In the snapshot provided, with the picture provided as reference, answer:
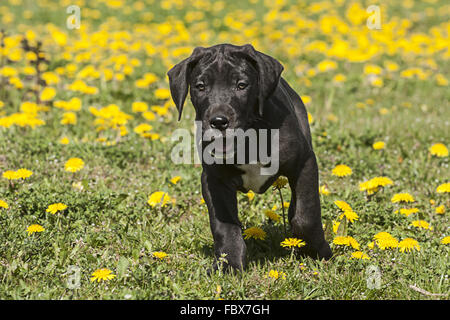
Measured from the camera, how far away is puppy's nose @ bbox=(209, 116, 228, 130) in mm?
3600

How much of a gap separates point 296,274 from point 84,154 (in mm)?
2805

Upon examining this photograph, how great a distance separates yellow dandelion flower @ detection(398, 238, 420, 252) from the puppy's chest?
1.01 metres

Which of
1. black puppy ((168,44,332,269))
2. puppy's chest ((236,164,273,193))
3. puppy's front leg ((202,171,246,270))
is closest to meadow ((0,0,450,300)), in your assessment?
puppy's front leg ((202,171,246,270))

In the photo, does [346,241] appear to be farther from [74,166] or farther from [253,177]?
[74,166]

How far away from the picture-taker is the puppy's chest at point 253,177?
3.96 metres

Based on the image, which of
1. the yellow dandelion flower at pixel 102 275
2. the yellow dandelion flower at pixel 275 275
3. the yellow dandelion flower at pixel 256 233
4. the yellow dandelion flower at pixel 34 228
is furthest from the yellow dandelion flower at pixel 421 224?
the yellow dandelion flower at pixel 34 228

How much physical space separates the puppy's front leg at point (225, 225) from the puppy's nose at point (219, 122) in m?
0.50

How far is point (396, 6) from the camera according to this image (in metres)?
13.3

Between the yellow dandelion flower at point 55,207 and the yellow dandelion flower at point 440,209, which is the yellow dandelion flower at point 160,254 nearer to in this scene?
the yellow dandelion flower at point 55,207

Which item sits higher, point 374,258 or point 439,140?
point 439,140

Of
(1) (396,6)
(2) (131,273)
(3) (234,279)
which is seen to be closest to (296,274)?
(3) (234,279)

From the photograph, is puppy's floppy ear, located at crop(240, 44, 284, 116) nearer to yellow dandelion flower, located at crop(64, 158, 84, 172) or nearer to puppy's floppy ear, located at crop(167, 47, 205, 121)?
puppy's floppy ear, located at crop(167, 47, 205, 121)

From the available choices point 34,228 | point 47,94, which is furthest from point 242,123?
point 47,94
